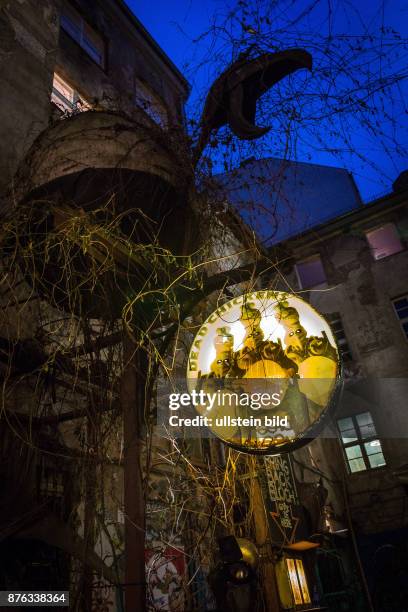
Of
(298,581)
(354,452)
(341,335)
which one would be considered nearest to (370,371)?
(341,335)

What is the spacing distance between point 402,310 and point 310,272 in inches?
203

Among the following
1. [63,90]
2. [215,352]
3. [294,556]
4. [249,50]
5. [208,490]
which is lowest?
[294,556]

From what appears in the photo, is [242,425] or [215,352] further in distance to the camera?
[215,352]

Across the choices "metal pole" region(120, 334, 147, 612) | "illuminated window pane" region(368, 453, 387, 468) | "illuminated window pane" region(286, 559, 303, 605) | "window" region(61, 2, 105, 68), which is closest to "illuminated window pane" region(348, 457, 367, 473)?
"illuminated window pane" region(368, 453, 387, 468)

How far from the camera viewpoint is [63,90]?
916cm

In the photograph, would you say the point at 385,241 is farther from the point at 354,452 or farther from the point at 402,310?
Answer: the point at 354,452

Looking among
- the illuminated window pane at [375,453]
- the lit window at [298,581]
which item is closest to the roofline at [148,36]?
the lit window at [298,581]

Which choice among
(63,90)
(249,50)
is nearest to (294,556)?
(249,50)

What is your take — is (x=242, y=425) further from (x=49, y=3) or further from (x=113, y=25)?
(x=113, y=25)

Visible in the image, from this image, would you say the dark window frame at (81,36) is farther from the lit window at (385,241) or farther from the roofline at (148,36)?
the lit window at (385,241)

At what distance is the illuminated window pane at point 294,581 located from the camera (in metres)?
8.22

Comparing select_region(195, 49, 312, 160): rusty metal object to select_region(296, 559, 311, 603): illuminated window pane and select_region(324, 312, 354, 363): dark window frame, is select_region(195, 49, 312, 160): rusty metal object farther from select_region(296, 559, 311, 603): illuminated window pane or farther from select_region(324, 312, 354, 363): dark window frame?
select_region(324, 312, 354, 363): dark window frame

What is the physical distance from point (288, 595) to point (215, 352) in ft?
20.7

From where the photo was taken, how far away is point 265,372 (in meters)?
4.38
